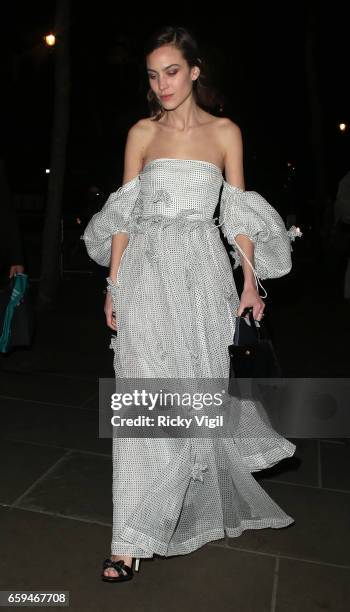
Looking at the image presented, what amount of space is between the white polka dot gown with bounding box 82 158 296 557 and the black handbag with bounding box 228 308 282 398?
152 mm

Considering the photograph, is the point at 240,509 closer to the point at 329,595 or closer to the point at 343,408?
the point at 329,595

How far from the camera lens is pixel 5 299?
4836 millimetres

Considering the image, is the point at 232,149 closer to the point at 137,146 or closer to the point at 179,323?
the point at 137,146

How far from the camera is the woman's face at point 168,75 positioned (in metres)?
2.97

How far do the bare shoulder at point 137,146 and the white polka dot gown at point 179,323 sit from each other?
0.05m

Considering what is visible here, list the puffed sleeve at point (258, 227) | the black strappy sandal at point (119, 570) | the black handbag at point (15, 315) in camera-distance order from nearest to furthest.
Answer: the black strappy sandal at point (119, 570), the puffed sleeve at point (258, 227), the black handbag at point (15, 315)

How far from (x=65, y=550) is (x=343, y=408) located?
290 centimetres

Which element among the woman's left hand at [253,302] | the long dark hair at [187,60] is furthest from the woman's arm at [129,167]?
the woman's left hand at [253,302]

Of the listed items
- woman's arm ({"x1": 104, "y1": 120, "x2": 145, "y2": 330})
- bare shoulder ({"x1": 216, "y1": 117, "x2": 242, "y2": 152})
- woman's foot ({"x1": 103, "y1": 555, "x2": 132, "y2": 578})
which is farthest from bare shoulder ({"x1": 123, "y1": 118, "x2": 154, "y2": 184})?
woman's foot ({"x1": 103, "y1": 555, "x2": 132, "y2": 578})

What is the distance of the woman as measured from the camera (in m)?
2.97

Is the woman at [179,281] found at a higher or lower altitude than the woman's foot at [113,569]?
higher

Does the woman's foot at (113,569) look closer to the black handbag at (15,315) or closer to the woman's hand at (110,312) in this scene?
the woman's hand at (110,312)

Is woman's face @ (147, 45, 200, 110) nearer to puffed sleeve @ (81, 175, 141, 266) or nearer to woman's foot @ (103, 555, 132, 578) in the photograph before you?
puffed sleeve @ (81, 175, 141, 266)

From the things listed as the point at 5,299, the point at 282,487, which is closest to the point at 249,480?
the point at 282,487
